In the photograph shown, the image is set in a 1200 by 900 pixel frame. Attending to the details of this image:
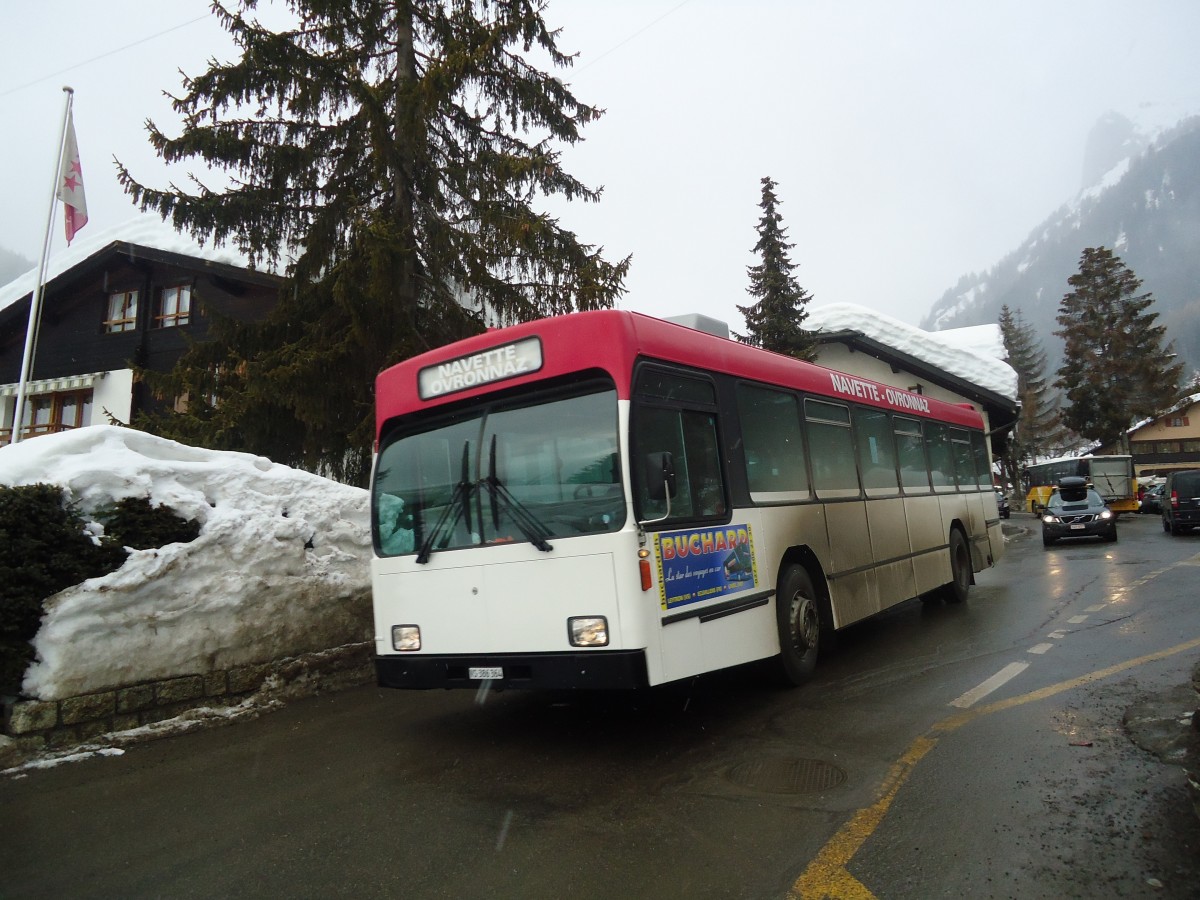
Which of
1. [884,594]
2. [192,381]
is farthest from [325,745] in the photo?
[192,381]

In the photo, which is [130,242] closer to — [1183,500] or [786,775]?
[786,775]

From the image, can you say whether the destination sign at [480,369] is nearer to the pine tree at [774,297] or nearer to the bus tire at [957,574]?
the bus tire at [957,574]

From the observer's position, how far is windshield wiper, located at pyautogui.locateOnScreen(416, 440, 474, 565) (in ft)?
18.2

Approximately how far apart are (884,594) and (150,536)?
280 inches

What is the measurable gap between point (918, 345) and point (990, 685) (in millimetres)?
29564

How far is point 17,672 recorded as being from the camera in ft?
18.3

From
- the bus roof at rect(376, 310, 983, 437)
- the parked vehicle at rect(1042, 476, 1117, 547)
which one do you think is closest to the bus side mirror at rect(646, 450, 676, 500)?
the bus roof at rect(376, 310, 983, 437)

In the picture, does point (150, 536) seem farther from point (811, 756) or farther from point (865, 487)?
point (865, 487)

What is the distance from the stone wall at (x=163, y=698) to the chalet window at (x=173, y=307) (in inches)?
798

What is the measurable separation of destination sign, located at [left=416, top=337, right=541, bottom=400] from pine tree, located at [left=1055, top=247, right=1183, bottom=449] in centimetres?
5844

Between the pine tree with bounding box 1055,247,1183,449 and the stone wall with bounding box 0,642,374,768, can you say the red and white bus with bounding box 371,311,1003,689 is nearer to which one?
the stone wall with bounding box 0,642,374,768

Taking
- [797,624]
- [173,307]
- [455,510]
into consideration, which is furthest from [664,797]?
[173,307]

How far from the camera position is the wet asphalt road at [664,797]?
3414mm

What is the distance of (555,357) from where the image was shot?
5.29m
